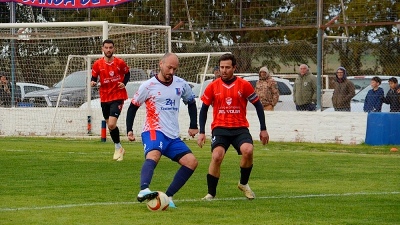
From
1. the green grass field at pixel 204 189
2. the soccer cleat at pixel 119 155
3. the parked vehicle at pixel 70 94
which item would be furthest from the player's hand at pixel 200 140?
the parked vehicle at pixel 70 94

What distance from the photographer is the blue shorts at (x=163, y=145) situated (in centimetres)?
1089

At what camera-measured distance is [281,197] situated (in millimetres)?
11961

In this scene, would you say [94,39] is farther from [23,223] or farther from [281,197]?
[23,223]

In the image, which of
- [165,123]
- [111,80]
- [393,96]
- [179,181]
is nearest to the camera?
[179,181]

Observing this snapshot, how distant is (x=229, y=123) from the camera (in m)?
11.8

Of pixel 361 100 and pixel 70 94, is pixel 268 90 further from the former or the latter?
pixel 70 94

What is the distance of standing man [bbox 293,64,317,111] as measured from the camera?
2444 centimetres

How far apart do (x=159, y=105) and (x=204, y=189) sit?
7.07 ft

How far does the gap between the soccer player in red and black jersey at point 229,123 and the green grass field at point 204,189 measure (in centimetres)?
33

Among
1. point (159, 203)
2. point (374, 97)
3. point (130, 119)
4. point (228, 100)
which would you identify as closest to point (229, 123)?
point (228, 100)

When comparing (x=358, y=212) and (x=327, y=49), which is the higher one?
(x=327, y=49)

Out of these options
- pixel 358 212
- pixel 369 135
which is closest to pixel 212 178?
pixel 358 212

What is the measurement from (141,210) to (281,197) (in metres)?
2.19

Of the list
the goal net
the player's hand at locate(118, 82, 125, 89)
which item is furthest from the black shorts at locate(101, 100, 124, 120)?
the goal net
